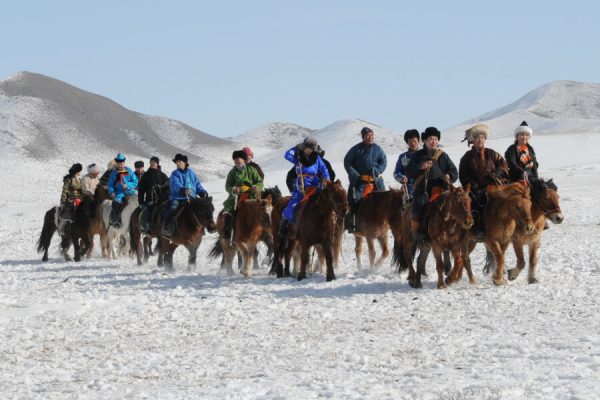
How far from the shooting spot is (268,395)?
7.17m

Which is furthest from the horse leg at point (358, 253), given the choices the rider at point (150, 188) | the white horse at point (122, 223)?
the white horse at point (122, 223)

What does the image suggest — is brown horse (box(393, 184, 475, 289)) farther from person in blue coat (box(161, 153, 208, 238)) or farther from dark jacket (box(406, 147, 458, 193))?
person in blue coat (box(161, 153, 208, 238))

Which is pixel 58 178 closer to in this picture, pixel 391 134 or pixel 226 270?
pixel 226 270

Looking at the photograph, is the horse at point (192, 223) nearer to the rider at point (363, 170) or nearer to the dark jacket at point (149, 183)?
the dark jacket at point (149, 183)

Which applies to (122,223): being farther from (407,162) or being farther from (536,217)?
(536,217)

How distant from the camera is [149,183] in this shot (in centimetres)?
1972

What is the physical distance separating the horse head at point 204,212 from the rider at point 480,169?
5303 mm

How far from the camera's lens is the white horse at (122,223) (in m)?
20.9

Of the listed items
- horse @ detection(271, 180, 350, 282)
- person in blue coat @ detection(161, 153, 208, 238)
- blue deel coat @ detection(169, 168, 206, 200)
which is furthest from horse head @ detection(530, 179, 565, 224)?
blue deel coat @ detection(169, 168, 206, 200)

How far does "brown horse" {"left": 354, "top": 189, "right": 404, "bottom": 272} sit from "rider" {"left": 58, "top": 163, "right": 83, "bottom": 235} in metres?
8.89

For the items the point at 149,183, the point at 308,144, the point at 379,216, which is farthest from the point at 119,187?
the point at 379,216

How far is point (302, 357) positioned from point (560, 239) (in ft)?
41.1

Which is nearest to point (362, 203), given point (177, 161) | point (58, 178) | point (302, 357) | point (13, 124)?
point (177, 161)

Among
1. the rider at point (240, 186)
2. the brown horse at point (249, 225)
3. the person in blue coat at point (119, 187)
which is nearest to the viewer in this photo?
the brown horse at point (249, 225)
